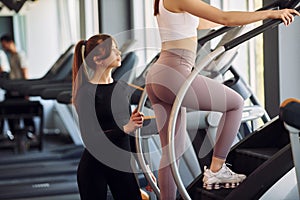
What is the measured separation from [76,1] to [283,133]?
7.08 meters

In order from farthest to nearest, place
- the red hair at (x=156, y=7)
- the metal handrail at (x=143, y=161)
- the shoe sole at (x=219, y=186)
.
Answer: the metal handrail at (x=143, y=161)
the shoe sole at (x=219, y=186)
the red hair at (x=156, y=7)

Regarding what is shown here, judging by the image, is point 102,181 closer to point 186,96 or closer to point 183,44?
point 186,96

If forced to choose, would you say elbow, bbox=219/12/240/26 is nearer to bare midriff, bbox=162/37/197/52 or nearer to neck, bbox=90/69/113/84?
bare midriff, bbox=162/37/197/52

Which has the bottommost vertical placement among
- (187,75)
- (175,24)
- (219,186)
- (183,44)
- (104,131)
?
(219,186)

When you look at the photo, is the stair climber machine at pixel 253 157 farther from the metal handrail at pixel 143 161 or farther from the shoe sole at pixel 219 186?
the metal handrail at pixel 143 161

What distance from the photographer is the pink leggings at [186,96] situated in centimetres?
323

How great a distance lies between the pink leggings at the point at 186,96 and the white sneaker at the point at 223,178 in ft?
0.38

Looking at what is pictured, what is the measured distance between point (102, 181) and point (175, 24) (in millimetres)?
885

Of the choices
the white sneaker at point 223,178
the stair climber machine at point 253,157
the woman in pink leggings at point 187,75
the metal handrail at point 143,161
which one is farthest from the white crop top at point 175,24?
the white sneaker at point 223,178

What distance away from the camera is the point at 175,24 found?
125 inches

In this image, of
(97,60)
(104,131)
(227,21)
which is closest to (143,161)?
(104,131)

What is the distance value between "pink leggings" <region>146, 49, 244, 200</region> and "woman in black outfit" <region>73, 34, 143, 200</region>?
176mm

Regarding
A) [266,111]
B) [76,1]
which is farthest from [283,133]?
[76,1]

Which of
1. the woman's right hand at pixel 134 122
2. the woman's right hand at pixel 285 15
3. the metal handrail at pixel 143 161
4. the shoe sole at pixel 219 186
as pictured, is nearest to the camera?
the woman's right hand at pixel 285 15
